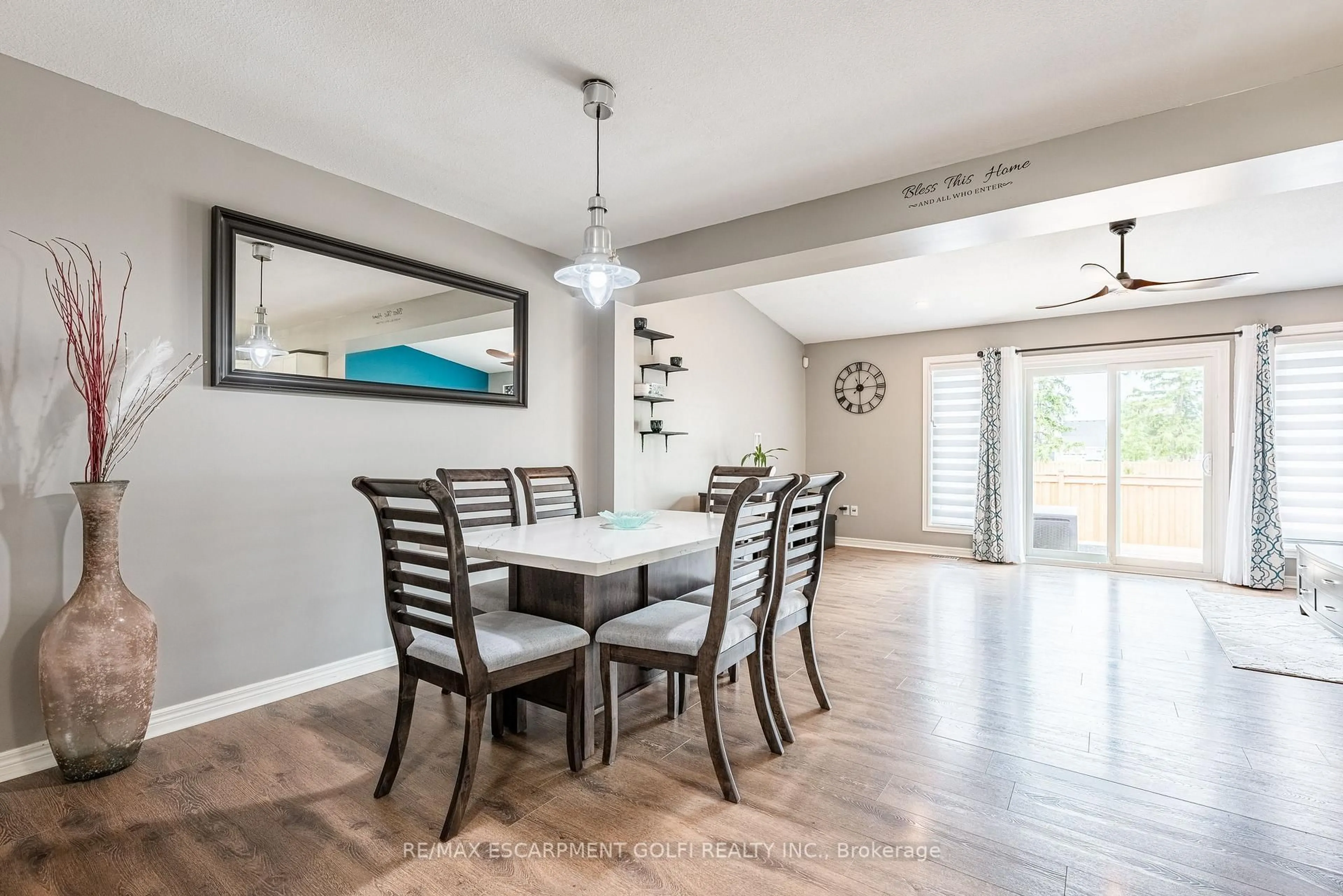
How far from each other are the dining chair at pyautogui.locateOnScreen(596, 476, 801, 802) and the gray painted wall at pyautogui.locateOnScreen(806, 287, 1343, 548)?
441 centimetres

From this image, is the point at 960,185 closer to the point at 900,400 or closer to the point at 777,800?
the point at 777,800

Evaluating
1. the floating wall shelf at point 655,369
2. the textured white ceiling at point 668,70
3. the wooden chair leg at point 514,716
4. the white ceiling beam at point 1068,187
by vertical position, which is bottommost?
the wooden chair leg at point 514,716

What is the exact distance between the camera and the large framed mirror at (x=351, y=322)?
2613 millimetres

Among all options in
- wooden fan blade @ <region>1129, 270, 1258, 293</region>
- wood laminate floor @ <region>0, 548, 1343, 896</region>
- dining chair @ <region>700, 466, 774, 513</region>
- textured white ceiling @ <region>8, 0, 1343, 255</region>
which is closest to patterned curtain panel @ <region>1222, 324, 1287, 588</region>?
wooden fan blade @ <region>1129, 270, 1258, 293</region>

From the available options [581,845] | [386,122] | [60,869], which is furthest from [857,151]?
[60,869]

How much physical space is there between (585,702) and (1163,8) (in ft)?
9.27

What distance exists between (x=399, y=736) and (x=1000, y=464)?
18.8 ft

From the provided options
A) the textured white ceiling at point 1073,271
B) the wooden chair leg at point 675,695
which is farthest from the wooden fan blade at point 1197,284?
the wooden chair leg at point 675,695

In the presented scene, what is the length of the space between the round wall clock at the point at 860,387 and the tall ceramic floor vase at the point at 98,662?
633 cm

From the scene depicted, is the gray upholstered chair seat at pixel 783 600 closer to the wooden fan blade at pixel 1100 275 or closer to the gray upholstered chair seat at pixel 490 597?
the gray upholstered chair seat at pixel 490 597

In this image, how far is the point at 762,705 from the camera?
2.18 m

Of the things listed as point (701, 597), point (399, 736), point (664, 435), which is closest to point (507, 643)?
point (399, 736)

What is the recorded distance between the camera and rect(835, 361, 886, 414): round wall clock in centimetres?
688

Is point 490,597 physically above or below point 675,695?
above
